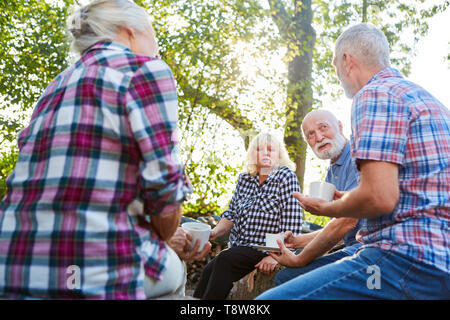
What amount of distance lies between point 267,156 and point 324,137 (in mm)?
726

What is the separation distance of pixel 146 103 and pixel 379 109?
871 mm

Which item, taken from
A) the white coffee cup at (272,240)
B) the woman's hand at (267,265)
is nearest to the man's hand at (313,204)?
the white coffee cup at (272,240)

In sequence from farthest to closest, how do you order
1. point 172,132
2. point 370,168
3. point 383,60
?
1. point 383,60
2. point 370,168
3. point 172,132

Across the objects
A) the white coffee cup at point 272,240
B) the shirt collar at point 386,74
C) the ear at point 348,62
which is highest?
the ear at point 348,62

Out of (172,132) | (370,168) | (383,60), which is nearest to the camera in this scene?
(172,132)

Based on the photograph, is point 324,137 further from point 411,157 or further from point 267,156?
point 411,157

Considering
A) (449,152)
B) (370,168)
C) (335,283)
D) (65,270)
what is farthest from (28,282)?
(449,152)

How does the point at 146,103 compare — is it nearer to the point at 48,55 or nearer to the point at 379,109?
the point at 379,109

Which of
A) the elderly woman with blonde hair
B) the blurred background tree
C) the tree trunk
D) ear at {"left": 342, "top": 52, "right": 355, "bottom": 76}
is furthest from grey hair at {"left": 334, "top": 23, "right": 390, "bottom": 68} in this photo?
the tree trunk

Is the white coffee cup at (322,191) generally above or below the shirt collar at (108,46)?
below

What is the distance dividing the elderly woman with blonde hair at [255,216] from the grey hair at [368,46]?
1.51 m

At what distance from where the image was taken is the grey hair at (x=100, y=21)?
4.66 feet

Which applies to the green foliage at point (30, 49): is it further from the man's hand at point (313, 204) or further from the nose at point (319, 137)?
the man's hand at point (313, 204)

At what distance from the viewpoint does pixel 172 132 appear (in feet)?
4.01
